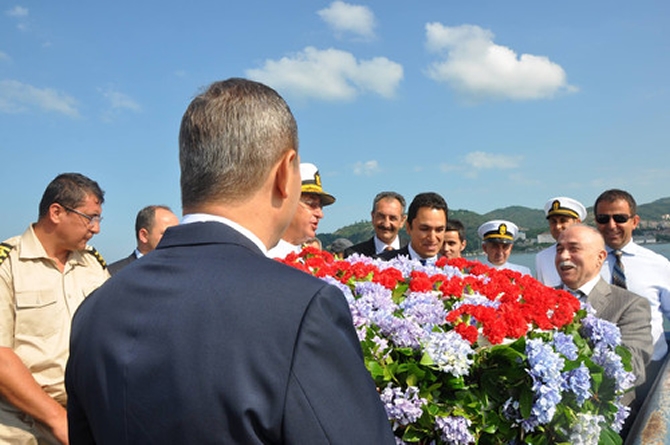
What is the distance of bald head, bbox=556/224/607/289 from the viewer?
421 centimetres

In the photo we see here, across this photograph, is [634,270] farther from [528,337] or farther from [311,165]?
[528,337]

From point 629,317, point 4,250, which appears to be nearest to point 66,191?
point 4,250

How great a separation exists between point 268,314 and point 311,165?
4022 millimetres

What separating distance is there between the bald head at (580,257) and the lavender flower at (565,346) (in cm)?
197

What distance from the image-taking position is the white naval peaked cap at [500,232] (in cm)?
717

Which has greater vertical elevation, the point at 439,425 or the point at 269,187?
the point at 269,187

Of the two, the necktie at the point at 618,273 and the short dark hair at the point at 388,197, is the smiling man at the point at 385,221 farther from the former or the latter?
the necktie at the point at 618,273

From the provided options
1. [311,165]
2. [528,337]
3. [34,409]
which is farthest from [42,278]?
[528,337]

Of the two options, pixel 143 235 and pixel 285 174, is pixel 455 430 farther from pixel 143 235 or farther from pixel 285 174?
pixel 143 235

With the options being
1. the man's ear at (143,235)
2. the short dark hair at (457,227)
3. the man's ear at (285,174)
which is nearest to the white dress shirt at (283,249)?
the man's ear at (143,235)

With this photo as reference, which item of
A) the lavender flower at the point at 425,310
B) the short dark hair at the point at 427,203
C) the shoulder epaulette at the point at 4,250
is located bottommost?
the lavender flower at the point at 425,310

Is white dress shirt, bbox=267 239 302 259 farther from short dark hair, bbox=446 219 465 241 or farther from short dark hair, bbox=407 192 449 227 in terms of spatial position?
short dark hair, bbox=446 219 465 241

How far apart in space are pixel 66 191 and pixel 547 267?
5.02 meters

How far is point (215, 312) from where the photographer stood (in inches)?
45.6
